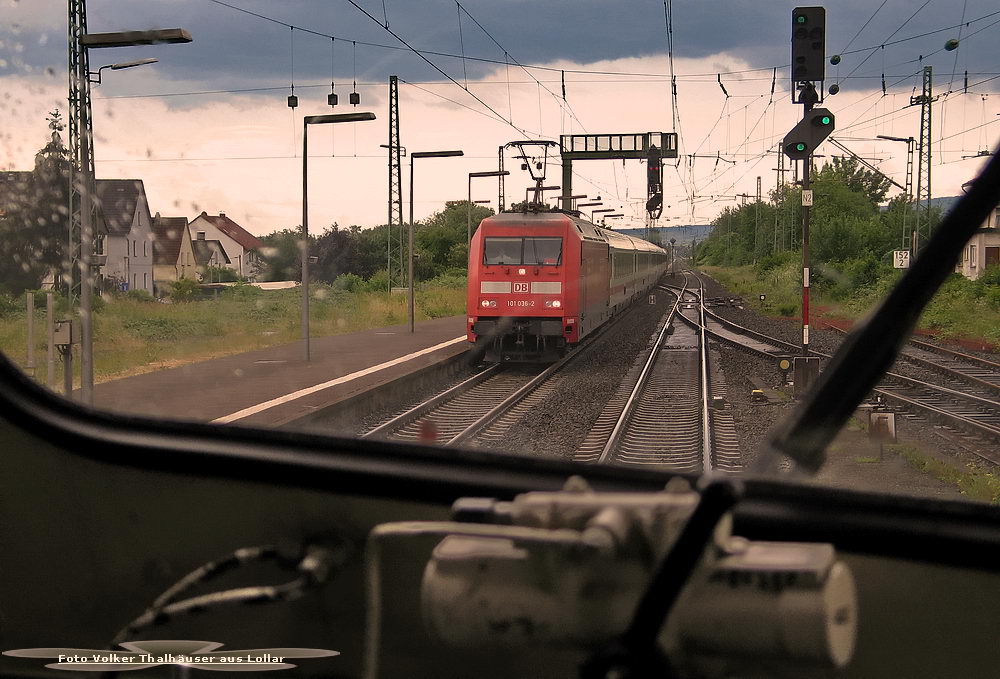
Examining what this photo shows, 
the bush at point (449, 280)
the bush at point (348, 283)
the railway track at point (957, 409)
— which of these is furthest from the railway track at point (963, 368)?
the bush at point (449, 280)

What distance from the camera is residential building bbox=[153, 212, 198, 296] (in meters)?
2.03

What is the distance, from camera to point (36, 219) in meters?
2.02

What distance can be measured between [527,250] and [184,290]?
11811 millimetres

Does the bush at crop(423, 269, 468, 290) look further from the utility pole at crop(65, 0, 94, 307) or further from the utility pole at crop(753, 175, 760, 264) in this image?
the utility pole at crop(65, 0, 94, 307)

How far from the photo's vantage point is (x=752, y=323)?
3.89 m

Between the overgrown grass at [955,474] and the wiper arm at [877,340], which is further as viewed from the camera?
the overgrown grass at [955,474]

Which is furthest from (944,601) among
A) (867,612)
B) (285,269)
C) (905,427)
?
(285,269)

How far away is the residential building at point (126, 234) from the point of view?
1.96 metres

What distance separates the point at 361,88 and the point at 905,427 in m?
1.46

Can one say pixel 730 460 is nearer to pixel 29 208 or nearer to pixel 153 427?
pixel 153 427

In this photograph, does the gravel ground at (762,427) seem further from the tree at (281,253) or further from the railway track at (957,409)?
the tree at (281,253)

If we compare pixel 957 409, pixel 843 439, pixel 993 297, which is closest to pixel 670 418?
pixel 957 409

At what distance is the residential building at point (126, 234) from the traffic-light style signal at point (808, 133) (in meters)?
1.37

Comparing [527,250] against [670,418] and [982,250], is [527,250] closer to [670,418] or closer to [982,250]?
[670,418]
